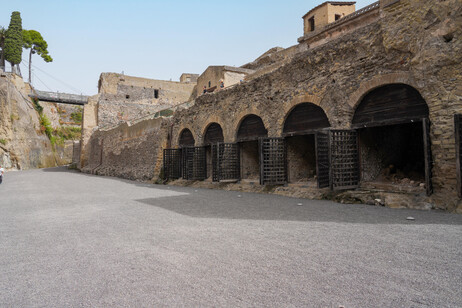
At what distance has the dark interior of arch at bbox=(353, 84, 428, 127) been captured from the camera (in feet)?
20.5

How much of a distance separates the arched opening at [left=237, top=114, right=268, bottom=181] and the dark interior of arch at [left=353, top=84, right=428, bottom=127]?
4.04 meters

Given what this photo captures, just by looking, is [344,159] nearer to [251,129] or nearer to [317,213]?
[317,213]

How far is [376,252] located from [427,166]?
3.86 meters

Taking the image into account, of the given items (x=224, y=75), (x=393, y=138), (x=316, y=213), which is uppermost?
(x=224, y=75)

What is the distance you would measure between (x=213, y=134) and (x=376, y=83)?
317 inches

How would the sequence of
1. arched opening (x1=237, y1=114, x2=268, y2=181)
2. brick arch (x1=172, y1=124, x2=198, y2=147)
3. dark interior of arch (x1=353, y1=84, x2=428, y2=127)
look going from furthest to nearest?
brick arch (x1=172, y1=124, x2=198, y2=147), arched opening (x1=237, y1=114, x2=268, y2=181), dark interior of arch (x1=353, y1=84, x2=428, y2=127)

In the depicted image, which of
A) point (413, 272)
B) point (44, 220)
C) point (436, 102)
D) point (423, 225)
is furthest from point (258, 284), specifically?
point (436, 102)

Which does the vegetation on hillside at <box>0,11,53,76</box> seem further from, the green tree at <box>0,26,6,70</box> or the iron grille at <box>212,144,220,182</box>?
the iron grille at <box>212,144,220,182</box>

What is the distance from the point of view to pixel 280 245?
3.41 metres

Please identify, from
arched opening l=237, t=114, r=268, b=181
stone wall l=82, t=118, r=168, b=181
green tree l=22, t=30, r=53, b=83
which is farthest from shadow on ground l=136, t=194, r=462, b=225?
green tree l=22, t=30, r=53, b=83

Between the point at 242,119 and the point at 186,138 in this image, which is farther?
the point at 186,138

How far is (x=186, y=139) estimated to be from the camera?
→ 15367 millimetres

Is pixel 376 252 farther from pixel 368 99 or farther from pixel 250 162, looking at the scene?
pixel 250 162

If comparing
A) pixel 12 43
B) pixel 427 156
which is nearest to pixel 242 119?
pixel 427 156
